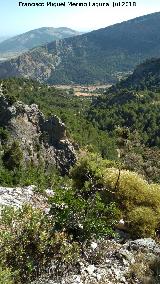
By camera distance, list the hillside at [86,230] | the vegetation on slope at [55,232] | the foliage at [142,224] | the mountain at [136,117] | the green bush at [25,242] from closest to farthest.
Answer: the green bush at [25,242] → the vegetation on slope at [55,232] → the hillside at [86,230] → the foliage at [142,224] → the mountain at [136,117]

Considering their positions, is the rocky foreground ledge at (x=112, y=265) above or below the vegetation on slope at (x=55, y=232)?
below

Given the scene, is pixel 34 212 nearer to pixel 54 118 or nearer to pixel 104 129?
pixel 54 118

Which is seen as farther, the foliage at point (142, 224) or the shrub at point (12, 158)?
the shrub at point (12, 158)

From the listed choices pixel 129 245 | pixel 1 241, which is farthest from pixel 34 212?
pixel 129 245

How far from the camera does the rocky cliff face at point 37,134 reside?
66.1 m

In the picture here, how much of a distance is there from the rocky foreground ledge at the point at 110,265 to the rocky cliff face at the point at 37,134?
46.7 m

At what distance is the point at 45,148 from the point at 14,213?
180 feet

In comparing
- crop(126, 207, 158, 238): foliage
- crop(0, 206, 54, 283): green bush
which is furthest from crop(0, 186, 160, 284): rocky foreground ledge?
crop(126, 207, 158, 238): foliage

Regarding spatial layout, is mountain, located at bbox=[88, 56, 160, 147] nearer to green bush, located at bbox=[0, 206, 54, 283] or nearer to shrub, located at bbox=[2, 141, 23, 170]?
shrub, located at bbox=[2, 141, 23, 170]

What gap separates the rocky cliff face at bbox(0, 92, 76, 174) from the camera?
66.1 metres

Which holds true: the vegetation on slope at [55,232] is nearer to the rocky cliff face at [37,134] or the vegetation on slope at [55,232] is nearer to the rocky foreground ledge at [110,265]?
the rocky foreground ledge at [110,265]

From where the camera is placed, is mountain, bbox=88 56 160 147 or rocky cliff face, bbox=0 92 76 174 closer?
rocky cliff face, bbox=0 92 76 174

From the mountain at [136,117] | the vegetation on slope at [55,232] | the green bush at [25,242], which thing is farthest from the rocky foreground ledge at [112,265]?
the mountain at [136,117]

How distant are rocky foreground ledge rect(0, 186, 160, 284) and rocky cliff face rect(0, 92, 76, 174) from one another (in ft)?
153
